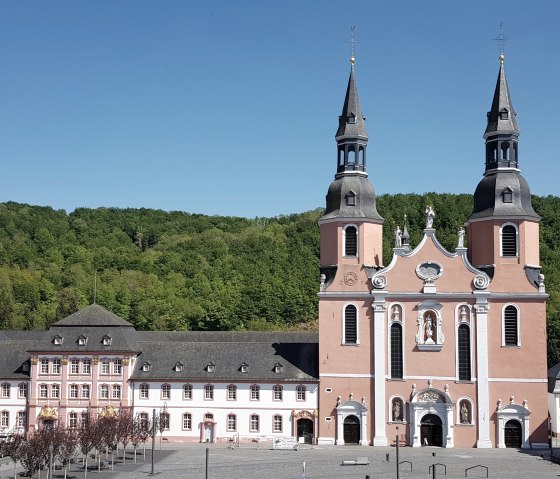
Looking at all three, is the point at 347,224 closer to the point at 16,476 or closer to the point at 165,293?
the point at 16,476

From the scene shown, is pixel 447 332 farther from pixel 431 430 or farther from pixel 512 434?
pixel 512 434

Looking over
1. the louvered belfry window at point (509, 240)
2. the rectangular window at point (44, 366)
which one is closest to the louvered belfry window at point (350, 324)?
the louvered belfry window at point (509, 240)

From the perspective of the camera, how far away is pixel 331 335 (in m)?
69.6

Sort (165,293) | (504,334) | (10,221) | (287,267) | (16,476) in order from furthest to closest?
(10,221) < (287,267) < (165,293) < (504,334) < (16,476)

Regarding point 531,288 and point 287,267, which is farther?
point 287,267

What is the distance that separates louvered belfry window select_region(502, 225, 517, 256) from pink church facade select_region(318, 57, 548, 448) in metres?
0.07

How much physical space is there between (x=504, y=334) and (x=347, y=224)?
13603mm

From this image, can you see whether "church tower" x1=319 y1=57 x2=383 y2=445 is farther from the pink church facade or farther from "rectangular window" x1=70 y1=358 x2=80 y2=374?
"rectangular window" x1=70 y1=358 x2=80 y2=374

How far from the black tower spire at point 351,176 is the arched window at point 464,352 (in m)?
10.2

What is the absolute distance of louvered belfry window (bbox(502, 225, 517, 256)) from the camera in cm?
6900

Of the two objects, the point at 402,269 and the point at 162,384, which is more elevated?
the point at 402,269

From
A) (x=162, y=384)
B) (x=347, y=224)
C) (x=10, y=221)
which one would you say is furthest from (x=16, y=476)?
(x=10, y=221)

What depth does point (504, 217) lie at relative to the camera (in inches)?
2707

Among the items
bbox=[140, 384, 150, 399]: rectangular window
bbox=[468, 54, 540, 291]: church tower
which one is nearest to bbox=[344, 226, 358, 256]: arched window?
bbox=[468, 54, 540, 291]: church tower
